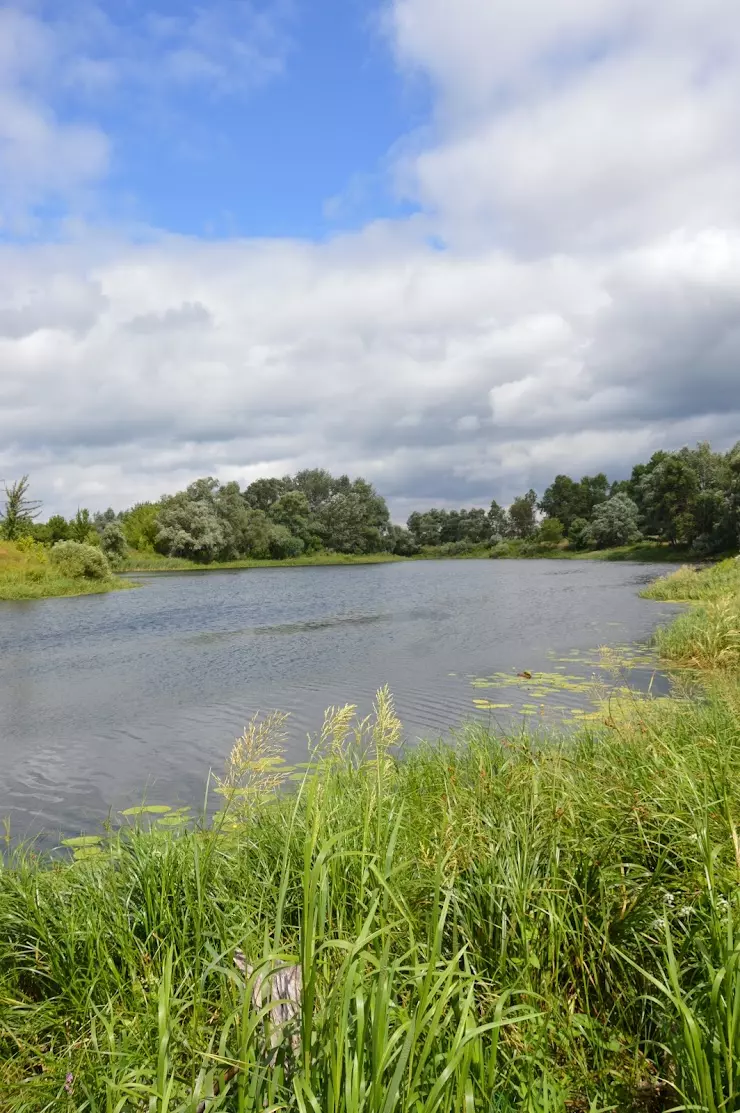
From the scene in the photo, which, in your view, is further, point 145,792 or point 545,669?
point 545,669

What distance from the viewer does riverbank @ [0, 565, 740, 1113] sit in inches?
82.4

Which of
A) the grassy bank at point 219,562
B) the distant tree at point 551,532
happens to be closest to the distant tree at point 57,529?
the grassy bank at point 219,562

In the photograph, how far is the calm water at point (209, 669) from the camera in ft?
30.5

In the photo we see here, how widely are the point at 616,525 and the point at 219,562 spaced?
152 ft

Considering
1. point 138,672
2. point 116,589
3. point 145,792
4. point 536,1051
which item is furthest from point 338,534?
point 536,1051

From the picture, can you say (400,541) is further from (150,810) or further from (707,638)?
(150,810)

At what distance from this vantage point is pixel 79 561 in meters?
44.2

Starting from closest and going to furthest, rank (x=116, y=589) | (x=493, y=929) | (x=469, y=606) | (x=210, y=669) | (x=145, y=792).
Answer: (x=493, y=929) → (x=145, y=792) → (x=210, y=669) → (x=469, y=606) → (x=116, y=589)

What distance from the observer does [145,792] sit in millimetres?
8086

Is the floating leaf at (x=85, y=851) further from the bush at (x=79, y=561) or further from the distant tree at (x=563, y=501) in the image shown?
the distant tree at (x=563, y=501)

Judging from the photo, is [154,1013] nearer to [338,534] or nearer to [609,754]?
[609,754]

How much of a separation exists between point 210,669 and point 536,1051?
15076 millimetres

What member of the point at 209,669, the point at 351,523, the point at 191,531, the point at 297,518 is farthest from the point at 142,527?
the point at 209,669

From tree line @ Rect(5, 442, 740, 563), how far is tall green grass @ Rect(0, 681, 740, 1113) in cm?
4764
